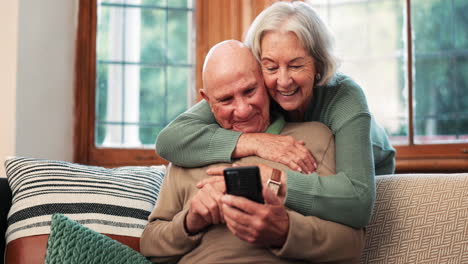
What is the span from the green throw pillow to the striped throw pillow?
0.21 metres

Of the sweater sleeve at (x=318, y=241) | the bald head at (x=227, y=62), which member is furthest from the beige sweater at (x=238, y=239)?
the bald head at (x=227, y=62)

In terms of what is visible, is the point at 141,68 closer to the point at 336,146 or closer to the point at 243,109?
the point at 243,109

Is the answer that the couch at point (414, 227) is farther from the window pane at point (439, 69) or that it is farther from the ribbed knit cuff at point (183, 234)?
the window pane at point (439, 69)

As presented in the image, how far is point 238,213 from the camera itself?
4.43ft

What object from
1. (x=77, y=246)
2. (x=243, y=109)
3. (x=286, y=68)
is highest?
(x=286, y=68)

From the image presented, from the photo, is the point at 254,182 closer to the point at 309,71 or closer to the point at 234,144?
the point at 234,144

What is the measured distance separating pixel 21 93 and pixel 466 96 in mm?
2327

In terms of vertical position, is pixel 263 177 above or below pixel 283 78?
below

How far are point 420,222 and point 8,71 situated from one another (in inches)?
80.2

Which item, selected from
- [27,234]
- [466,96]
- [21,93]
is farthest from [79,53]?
[466,96]

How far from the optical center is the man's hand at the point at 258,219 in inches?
52.9

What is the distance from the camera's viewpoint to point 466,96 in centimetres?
313

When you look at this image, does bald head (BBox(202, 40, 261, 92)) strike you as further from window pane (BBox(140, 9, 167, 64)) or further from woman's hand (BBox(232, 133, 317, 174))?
window pane (BBox(140, 9, 167, 64))

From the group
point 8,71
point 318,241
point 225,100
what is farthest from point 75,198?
point 8,71
